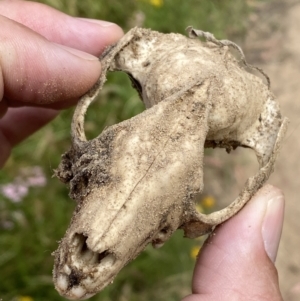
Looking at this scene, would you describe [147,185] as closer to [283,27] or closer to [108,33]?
[108,33]

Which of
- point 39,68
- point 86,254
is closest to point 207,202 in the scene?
point 39,68

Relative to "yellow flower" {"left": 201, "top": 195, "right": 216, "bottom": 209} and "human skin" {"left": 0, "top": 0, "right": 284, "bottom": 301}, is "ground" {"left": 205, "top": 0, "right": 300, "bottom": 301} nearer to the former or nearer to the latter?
"yellow flower" {"left": 201, "top": 195, "right": 216, "bottom": 209}

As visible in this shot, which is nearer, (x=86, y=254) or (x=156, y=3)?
(x=86, y=254)

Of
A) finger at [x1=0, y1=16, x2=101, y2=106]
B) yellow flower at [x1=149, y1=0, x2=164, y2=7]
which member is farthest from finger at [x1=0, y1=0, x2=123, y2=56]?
yellow flower at [x1=149, y1=0, x2=164, y2=7]

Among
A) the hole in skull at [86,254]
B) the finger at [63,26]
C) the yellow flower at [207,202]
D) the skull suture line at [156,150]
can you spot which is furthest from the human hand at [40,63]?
the yellow flower at [207,202]

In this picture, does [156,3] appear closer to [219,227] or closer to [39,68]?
[39,68]

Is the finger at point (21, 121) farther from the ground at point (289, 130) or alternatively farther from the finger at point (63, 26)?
the ground at point (289, 130)

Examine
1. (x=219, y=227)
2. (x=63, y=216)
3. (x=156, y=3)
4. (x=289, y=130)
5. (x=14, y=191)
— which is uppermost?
(x=219, y=227)
